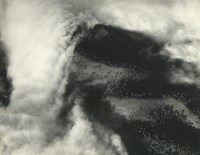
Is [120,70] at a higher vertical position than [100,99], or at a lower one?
higher

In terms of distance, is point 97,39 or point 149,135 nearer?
point 149,135

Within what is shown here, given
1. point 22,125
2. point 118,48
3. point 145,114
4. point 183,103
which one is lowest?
point 22,125

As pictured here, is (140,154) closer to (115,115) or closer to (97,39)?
(115,115)

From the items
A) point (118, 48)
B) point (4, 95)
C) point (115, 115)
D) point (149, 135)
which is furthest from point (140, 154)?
point (4, 95)

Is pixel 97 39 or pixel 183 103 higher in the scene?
pixel 97 39

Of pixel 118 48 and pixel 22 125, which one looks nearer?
pixel 22 125

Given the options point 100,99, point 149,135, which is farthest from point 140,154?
point 100,99

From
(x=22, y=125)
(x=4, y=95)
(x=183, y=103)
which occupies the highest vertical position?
(x=183, y=103)

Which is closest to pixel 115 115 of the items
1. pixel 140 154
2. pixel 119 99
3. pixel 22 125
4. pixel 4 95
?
pixel 119 99

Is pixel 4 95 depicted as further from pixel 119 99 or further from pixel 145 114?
pixel 145 114
